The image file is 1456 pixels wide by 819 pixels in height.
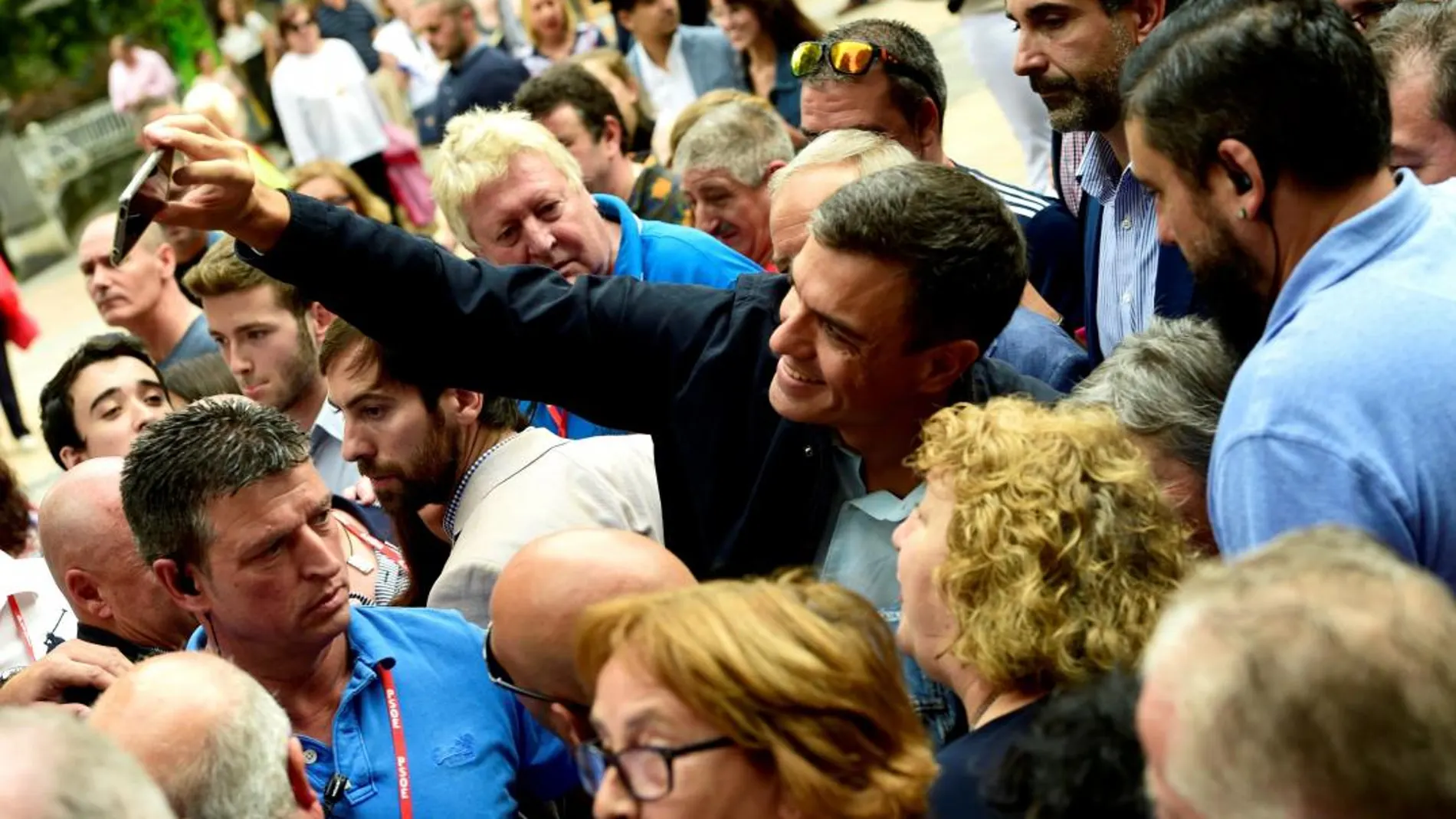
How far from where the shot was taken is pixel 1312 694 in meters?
1.37

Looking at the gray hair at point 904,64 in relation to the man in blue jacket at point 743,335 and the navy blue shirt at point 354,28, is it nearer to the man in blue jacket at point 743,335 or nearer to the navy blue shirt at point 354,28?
the man in blue jacket at point 743,335

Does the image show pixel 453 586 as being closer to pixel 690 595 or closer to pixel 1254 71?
pixel 690 595

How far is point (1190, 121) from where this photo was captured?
2.24 meters

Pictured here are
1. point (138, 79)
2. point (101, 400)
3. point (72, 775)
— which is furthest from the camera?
point (138, 79)

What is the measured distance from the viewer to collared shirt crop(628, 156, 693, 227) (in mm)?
5965

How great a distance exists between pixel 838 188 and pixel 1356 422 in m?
1.62

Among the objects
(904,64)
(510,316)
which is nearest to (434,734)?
(510,316)

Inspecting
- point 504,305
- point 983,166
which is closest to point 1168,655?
point 504,305

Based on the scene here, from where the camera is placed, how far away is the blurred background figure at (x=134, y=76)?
16.7m

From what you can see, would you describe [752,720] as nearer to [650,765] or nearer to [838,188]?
[650,765]

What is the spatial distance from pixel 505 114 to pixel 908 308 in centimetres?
243

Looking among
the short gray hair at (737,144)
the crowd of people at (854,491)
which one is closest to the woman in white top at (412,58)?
the short gray hair at (737,144)

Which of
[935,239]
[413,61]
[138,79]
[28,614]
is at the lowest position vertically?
[138,79]

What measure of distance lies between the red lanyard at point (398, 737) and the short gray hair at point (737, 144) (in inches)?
104
